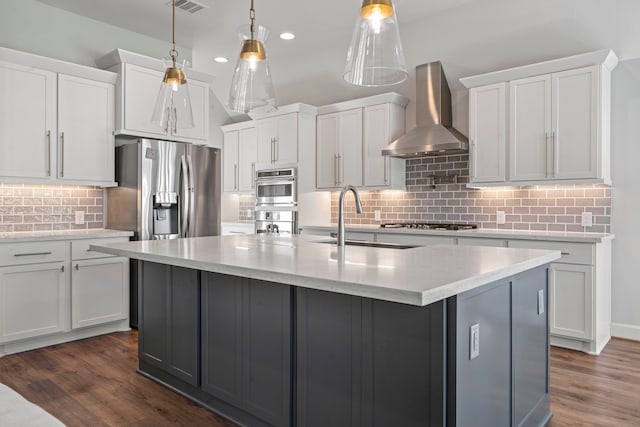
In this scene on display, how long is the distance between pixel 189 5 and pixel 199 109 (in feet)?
3.68

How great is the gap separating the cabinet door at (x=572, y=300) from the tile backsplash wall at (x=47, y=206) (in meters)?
4.28

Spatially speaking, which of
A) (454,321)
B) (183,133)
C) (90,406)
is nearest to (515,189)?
(454,321)

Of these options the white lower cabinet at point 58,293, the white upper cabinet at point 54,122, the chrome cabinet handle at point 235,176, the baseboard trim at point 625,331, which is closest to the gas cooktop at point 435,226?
the baseboard trim at point 625,331

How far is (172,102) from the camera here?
272 centimetres

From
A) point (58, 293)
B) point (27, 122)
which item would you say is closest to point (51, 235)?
point (58, 293)

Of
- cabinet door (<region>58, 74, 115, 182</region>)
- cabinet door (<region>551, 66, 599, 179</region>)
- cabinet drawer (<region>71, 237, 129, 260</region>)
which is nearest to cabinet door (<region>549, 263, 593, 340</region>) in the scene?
cabinet door (<region>551, 66, 599, 179</region>)

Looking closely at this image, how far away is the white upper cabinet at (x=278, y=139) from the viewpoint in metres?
5.57

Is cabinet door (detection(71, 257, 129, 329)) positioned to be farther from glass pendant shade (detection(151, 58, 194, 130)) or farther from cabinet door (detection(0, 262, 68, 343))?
glass pendant shade (detection(151, 58, 194, 130))

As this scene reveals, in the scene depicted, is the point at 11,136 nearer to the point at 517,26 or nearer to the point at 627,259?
the point at 517,26

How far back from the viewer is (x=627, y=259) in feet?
12.9

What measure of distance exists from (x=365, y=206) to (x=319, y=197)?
1.97 ft

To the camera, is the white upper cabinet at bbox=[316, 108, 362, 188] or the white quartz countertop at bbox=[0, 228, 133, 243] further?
the white upper cabinet at bbox=[316, 108, 362, 188]

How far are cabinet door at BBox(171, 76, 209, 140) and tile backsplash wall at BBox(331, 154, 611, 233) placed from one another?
186 centimetres

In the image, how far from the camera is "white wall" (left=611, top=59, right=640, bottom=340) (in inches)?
152
